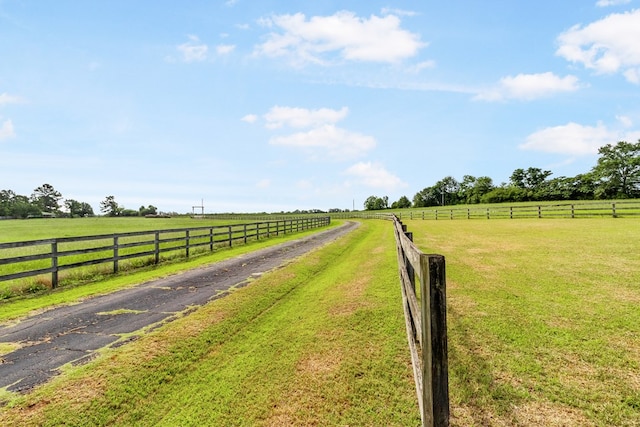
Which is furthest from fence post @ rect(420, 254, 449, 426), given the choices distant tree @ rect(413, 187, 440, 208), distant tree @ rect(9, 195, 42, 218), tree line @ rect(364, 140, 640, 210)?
distant tree @ rect(9, 195, 42, 218)

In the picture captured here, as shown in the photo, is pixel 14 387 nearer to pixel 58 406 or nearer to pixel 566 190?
pixel 58 406

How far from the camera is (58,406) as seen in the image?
324 centimetres

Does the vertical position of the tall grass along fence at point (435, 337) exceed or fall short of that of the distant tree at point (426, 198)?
it falls short

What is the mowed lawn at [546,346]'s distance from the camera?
2961 mm

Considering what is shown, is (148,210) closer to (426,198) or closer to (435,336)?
(426,198)

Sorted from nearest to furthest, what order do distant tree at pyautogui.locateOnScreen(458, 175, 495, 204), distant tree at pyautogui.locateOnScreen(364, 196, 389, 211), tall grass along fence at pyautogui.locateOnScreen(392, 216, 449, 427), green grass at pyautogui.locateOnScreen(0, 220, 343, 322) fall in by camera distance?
tall grass along fence at pyautogui.locateOnScreen(392, 216, 449, 427) → green grass at pyautogui.locateOnScreen(0, 220, 343, 322) → distant tree at pyautogui.locateOnScreen(458, 175, 495, 204) → distant tree at pyautogui.locateOnScreen(364, 196, 389, 211)

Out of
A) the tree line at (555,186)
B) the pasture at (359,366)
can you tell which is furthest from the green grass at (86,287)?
the tree line at (555,186)

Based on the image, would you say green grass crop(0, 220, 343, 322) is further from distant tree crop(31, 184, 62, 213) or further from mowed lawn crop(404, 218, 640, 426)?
distant tree crop(31, 184, 62, 213)

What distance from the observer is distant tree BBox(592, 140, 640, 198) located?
213 ft

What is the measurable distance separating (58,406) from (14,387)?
87 cm

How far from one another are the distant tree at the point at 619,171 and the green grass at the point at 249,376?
282 feet

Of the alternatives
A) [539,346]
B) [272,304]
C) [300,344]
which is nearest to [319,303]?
[272,304]

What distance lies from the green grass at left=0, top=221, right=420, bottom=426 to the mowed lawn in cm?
82

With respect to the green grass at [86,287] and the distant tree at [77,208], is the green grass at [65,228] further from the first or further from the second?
the distant tree at [77,208]
